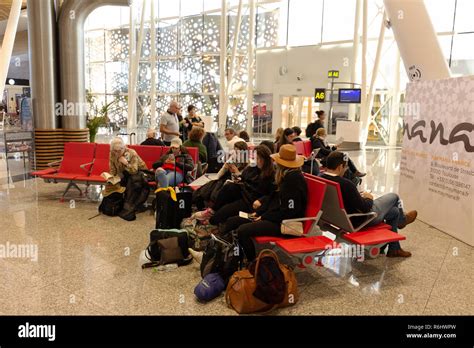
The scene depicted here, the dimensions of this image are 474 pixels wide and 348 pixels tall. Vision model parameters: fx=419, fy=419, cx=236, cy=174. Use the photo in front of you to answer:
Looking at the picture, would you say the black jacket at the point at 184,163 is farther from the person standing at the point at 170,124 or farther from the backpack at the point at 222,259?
the backpack at the point at 222,259

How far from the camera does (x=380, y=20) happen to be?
18.2m

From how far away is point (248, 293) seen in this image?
3.40 m

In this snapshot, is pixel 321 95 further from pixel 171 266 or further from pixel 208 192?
pixel 171 266

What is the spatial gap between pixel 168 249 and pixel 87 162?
384cm

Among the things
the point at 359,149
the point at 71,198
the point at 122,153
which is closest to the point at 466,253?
the point at 122,153

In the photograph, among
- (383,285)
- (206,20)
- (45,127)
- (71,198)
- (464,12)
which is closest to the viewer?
(383,285)

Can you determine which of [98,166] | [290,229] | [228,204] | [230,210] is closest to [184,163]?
[98,166]

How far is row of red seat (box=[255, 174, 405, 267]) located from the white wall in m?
16.4

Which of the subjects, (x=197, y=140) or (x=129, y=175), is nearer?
(x=129, y=175)

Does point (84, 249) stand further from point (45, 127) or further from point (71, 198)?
point (45, 127)

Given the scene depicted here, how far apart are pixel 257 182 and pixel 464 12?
16.3 metres

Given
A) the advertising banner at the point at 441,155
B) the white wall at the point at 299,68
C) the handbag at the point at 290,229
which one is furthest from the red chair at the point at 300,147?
the white wall at the point at 299,68

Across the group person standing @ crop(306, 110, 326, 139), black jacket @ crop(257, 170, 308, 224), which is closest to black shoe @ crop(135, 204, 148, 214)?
black jacket @ crop(257, 170, 308, 224)
